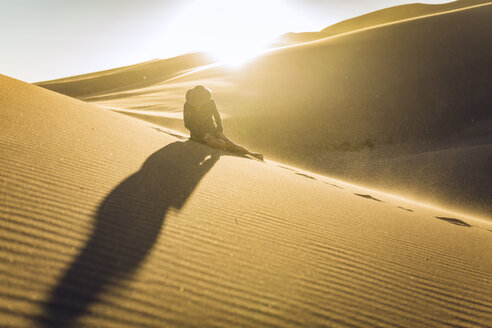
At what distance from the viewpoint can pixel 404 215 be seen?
500 centimetres

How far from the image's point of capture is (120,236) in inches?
84.6

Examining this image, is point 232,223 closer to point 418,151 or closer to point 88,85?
point 418,151

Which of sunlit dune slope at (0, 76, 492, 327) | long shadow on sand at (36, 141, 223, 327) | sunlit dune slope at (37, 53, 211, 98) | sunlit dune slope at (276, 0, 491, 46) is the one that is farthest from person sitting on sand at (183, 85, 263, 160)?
sunlit dune slope at (276, 0, 491, 46)

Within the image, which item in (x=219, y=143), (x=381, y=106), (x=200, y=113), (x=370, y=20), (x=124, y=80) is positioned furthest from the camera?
(x=370, y=20)

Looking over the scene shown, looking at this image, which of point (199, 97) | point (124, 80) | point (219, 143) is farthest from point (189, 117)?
point (124, 80)

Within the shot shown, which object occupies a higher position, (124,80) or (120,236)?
(124,80)

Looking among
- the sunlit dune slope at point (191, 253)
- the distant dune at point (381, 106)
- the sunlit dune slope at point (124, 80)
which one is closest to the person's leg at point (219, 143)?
the sunlit dune slope at point (191, 253)

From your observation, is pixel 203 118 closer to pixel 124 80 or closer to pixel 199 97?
pixel 199 97

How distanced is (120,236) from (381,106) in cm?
1723

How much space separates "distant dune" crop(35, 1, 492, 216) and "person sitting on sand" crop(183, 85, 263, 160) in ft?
19.7

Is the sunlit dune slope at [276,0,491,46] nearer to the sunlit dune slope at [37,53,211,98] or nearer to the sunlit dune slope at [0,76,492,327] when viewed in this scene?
the sunlit dune slope at [37,53,211,98]

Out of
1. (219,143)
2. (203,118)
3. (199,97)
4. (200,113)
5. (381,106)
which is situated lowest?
(381,106)

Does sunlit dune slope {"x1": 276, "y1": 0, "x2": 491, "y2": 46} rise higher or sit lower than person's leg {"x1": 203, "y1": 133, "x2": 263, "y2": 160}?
higher

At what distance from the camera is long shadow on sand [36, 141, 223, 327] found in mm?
1508
